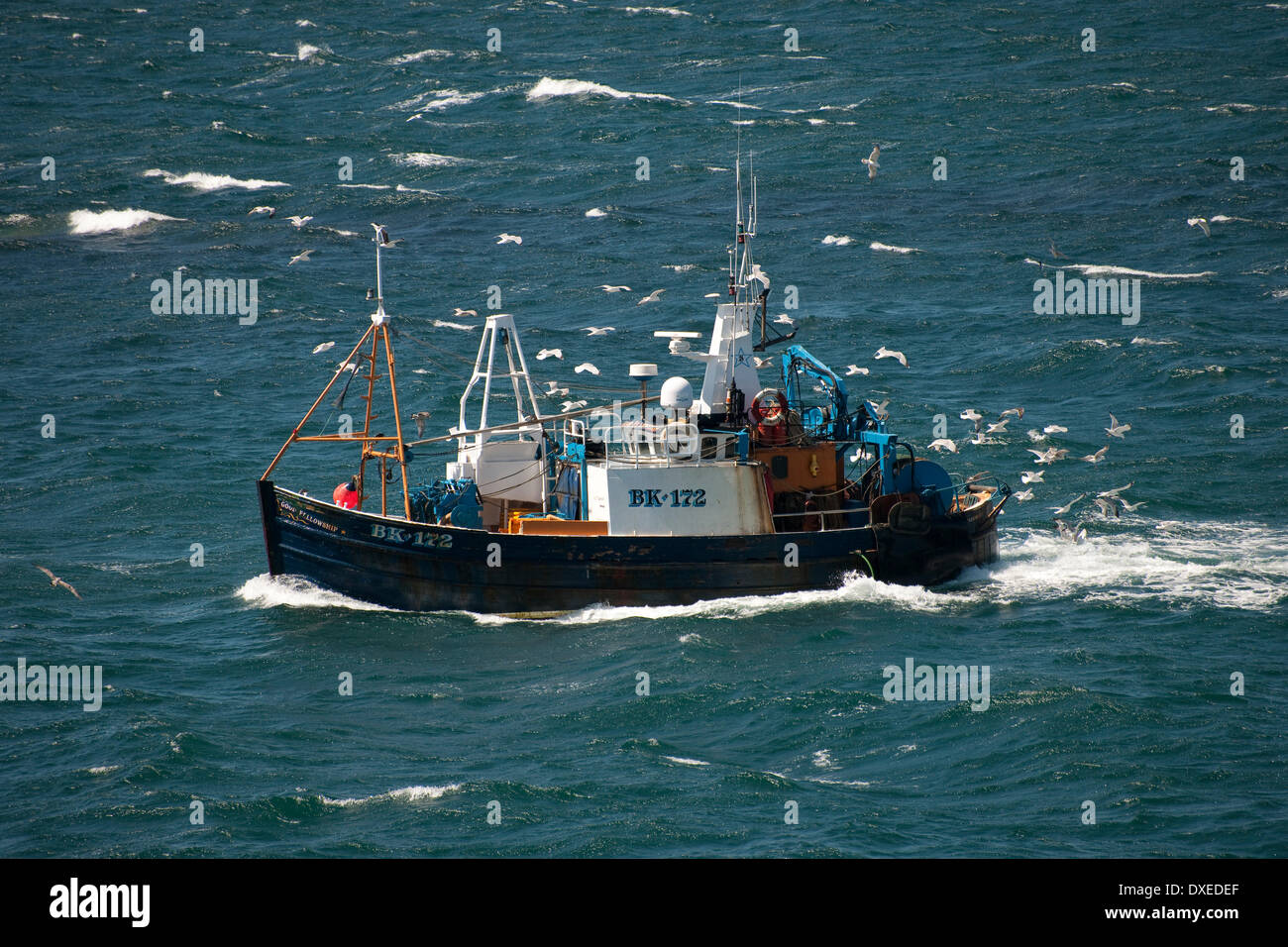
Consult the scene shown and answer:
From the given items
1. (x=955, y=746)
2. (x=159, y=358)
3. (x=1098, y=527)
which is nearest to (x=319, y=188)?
(x=159, y=358)

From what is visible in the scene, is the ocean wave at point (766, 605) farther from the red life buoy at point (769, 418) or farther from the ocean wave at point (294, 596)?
the red life buoy at point (769, 418)

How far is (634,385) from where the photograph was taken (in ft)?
170

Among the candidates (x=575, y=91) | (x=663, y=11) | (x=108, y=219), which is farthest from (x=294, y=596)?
(x=663, y=11)

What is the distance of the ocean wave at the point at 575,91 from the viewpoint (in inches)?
3760

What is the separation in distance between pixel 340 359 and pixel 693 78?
49.9 m

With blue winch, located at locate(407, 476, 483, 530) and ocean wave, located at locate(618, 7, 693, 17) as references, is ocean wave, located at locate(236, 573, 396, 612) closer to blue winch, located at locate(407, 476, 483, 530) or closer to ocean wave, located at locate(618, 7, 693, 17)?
blue winch, located at locate(407, 476, 483, 530)

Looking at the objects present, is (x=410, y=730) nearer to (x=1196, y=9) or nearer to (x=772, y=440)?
(x=772, y=440)

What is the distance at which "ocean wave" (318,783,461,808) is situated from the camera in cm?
2767

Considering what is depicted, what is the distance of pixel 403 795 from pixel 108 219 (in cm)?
5640

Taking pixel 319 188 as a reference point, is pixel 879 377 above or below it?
below

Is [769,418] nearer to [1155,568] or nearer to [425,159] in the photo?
[1155,568]

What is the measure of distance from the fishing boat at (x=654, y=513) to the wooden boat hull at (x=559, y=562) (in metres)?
0.04

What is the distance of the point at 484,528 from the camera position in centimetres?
3784

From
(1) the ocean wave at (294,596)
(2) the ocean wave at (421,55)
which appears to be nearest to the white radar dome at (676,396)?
(1) the ocean wave at (294,596)
